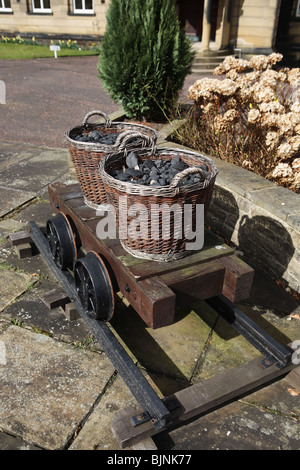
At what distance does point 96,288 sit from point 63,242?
28.9 inches

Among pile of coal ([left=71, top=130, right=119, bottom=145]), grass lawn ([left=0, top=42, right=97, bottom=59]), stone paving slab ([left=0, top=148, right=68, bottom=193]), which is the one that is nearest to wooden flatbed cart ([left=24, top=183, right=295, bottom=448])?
pile of coal ([left=71, top=130, right=119, bottom=145])

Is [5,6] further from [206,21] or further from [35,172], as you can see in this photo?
[35,172]

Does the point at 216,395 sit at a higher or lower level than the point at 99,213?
lower

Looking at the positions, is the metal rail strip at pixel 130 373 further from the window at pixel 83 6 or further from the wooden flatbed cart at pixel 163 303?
the window at pixel 83 6

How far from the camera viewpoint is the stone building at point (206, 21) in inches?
659

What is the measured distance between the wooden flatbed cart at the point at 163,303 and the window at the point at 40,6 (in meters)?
22.5

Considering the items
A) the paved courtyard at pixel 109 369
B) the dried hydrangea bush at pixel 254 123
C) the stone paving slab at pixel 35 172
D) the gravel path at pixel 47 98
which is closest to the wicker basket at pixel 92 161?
the paved courtyard at pixel 109 369

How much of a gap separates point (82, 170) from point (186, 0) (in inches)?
741

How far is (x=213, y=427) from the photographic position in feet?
7.55

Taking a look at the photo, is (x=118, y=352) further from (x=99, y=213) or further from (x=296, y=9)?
(x=296, y=9)

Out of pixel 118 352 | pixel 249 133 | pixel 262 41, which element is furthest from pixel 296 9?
pixel 118 352

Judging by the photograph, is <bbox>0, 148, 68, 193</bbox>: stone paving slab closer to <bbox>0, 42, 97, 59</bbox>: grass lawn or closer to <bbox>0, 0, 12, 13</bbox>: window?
<bbox>0, 42, 97, 59</bbox>: grass lawn

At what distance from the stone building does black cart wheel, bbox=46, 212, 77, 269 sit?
43.7 ft
